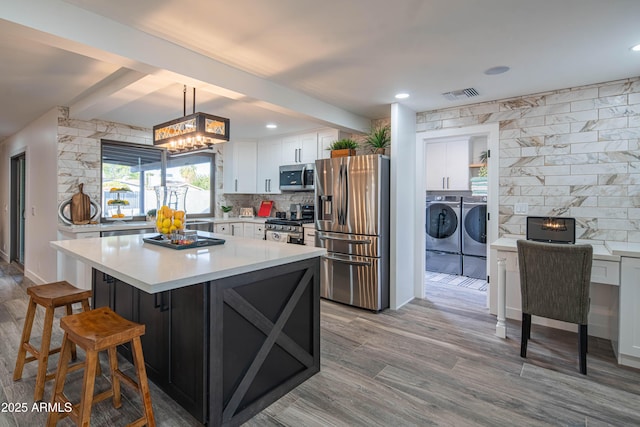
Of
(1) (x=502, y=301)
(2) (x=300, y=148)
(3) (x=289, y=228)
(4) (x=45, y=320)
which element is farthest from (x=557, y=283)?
(2) (x=300, y=148)

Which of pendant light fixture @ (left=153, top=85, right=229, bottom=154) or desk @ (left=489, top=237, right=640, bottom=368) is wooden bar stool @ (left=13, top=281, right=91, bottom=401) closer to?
pendant light fixture @ (left=153, top=85, right=229, bottom=154)

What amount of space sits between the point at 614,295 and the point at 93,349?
157 inches

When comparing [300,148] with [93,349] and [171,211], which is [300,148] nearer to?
[171,211]

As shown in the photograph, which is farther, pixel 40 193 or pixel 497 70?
pixel 40 193

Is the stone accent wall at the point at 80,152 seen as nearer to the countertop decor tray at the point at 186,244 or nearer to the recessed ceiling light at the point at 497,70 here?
the countertop decor tray at the point at 186,244

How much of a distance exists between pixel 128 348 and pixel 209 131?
1.80 metres

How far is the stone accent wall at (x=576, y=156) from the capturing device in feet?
10.2

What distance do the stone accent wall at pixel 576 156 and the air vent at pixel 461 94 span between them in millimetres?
358

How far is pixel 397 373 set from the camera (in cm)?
252

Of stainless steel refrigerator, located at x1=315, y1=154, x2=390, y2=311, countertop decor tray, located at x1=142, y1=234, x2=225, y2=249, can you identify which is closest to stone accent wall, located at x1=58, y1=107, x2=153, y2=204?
countertop decor tray, located at x1=142, y1=234, x2=225, y2=249

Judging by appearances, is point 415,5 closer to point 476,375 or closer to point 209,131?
point 209,131

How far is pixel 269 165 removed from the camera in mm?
5852

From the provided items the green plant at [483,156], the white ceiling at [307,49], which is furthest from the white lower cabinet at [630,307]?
the green plant at [483,156]

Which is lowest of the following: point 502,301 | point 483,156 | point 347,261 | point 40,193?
point 502,301
